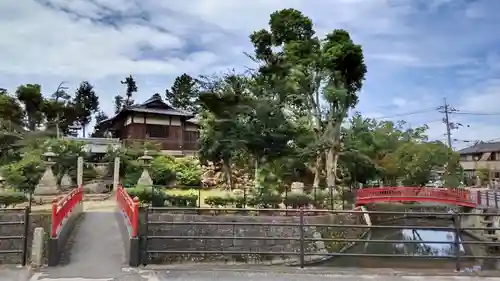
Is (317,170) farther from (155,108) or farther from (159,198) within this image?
(155,108)

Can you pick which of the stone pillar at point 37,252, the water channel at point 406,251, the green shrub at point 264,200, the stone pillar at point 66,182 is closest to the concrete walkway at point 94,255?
the stone pillar at point 37,252

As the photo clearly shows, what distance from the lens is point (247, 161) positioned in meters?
25.3

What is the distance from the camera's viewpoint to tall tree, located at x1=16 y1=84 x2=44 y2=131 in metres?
31.7

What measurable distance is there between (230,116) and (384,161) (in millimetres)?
14405

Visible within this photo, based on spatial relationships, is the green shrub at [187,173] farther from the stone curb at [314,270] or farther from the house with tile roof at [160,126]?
the stone curb at [314,270]

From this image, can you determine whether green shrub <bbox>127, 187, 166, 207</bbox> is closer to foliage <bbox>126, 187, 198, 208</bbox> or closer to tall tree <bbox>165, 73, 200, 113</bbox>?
foliage <bbox>126, 187, 198, 208</bbox>

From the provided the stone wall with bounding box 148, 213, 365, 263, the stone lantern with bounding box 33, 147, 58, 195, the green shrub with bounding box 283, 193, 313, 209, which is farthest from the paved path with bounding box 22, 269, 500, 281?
the stone lantern with bounding box 33, 147, 58, 195

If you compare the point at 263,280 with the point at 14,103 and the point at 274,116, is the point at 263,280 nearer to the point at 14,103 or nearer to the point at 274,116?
the point at 274,116

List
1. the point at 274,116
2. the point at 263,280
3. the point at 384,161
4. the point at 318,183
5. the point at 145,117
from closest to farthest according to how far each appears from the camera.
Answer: the point at 263,280, the point at 274,116, the point at 318,183, the point at 384,161, the point at 145,117

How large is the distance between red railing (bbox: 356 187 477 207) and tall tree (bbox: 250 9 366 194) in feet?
8.61

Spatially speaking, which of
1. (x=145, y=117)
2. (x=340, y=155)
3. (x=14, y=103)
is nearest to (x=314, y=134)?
(x=340, y=155)

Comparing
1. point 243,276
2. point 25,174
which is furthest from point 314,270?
point 25,174

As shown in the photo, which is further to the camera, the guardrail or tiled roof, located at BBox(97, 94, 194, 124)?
tiled roof, located at BBox(97, 94, 194, 124)

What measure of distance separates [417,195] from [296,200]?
9.56 meters
